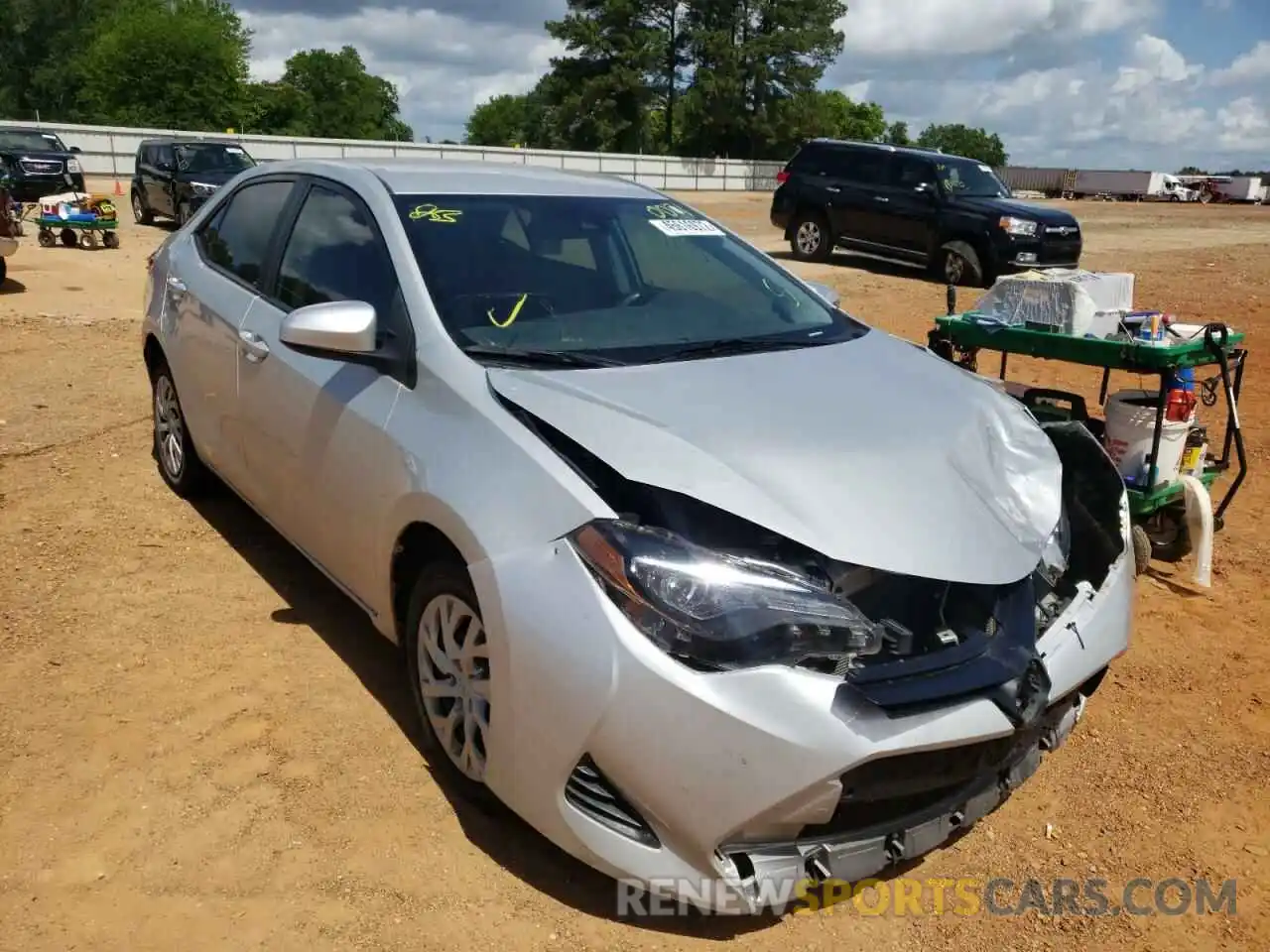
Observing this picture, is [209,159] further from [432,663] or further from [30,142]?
[432,663]

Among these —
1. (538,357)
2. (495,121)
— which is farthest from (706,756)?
(495,121)

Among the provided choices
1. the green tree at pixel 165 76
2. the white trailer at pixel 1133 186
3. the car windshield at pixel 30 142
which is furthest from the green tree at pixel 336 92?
the car windshield at pixel 30 142

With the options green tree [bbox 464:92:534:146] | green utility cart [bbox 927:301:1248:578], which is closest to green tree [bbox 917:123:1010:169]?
green tree [bbox 464:92:534:146]

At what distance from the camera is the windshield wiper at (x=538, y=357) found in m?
3.01

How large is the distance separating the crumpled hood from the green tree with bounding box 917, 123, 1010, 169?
397 feet

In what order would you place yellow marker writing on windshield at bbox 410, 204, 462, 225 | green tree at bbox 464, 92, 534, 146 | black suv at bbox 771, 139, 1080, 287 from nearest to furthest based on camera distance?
yellow marker writing on windshield at bbox 410, 204, 462, 225
black suv at bbox 771, 139, 1080, 287
green tree at bbox 464, 92, 534, 146

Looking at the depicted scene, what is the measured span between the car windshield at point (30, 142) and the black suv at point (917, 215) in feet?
45.4

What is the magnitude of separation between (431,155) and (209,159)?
1380cm

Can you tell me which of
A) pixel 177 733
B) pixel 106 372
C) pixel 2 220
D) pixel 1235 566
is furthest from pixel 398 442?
pixel 2 220

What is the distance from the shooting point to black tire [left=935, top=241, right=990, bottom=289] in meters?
14.9

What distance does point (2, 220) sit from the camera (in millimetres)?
11641

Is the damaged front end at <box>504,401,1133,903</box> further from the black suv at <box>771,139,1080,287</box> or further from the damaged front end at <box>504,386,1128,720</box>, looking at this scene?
the black suv at <box>771,139,1080,287</box>

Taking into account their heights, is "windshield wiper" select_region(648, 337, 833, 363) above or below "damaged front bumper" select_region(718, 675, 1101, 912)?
above

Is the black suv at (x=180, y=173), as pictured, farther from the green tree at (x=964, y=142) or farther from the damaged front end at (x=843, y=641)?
the green tree at (x=964, y=142)
